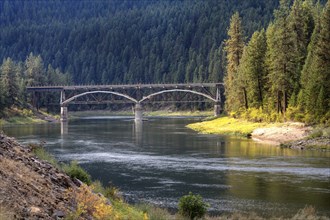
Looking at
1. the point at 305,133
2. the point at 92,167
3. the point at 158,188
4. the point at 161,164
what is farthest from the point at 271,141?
the point at 158,188

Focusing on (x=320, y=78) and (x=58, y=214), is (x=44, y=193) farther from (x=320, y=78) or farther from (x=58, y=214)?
(x=320, y=78)

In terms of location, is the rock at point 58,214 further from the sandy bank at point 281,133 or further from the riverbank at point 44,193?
the sandy bank at point 281,133

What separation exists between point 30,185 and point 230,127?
232 ft

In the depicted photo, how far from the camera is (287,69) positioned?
76.1 m

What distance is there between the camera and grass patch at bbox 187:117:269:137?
78.9m

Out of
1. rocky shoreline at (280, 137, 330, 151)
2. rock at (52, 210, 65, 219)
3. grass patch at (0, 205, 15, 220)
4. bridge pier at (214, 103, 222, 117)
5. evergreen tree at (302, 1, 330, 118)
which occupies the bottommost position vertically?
rocky shoreline at (280, 137, 330, 151)

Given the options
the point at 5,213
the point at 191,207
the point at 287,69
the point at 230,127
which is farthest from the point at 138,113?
the point at 5,213

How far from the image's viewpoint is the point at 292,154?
178 feet

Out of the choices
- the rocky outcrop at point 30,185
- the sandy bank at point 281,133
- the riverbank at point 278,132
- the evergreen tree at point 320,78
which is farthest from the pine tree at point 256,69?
the rocky outcrop at point 30,185

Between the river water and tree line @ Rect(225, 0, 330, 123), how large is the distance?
9308 millimetres

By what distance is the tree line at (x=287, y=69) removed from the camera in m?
67.0

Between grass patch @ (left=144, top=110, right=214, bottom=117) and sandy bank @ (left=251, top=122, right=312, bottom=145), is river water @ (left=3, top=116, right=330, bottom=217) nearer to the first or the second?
sandy bank @ (left=251, top=122, right=312, bottom=145)

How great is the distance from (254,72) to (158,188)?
52.5 metres

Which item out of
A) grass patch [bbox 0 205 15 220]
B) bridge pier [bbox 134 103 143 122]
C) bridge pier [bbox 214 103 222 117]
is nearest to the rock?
grass patch [bbox 0 205 15 220]
